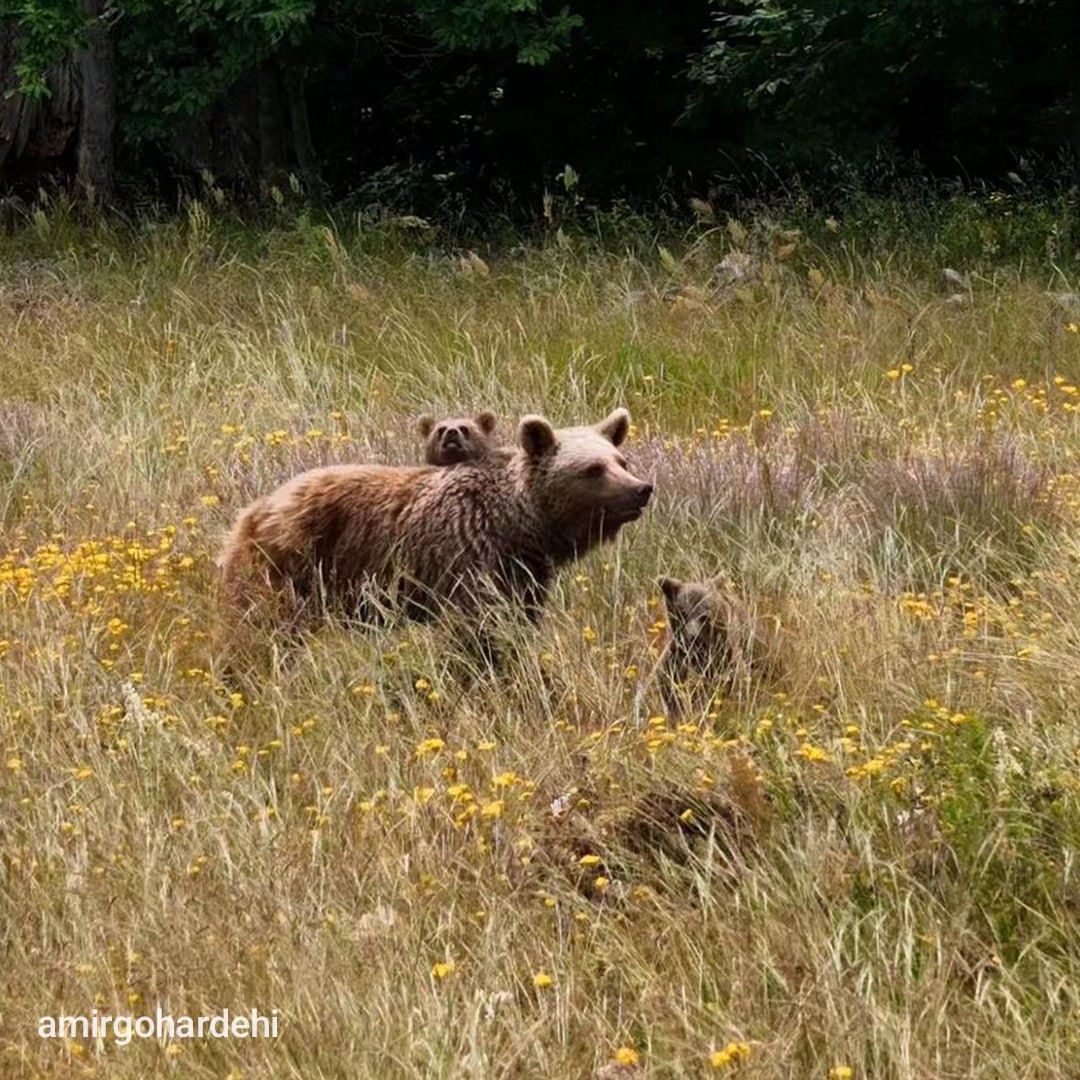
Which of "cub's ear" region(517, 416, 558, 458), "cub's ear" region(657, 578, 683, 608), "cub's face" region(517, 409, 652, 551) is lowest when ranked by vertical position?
"cub's ear" region(657, 578, 683, 608)

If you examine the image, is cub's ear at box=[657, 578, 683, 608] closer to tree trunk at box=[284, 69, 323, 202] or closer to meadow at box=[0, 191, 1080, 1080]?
meadow at box=[0, 191, 1080, 1080]

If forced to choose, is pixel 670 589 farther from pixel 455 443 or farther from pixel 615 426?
pixel 455 443

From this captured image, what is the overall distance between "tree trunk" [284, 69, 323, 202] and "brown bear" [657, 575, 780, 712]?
36.3 ft

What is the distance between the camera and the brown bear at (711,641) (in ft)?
16.1

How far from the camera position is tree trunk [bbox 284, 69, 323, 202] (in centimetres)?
1582

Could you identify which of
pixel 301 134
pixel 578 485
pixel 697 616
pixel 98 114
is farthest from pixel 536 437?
pixel 301 134

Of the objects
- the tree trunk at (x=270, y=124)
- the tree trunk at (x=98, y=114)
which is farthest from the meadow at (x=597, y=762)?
the tree trunk at (x=270, y=124)

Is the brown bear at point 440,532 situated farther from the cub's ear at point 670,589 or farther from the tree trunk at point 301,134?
the tree trunk at point 301,134

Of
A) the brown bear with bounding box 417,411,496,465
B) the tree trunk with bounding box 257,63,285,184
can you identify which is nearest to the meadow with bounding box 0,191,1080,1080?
the brown bear with bounding box 417,411,496,465

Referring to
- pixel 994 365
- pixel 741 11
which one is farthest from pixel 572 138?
pixel 994 365

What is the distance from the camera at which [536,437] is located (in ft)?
18.9

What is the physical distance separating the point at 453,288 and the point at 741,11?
289 inches

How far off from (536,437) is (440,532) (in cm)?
44

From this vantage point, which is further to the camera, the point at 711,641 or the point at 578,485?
the point at 578,485
